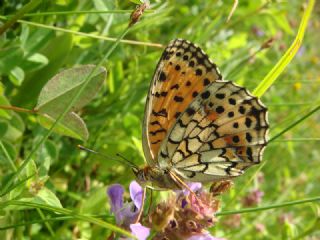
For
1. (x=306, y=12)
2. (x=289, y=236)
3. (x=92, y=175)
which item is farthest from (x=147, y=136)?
(x=92, y=175)

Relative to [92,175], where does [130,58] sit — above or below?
above

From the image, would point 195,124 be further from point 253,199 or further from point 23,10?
point 253,199

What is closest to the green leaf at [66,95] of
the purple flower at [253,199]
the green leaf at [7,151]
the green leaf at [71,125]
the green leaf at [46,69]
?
the green leaf at [71,125]

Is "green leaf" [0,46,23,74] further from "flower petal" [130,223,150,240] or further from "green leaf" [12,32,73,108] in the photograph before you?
"flower petal" [130,223,150,240]

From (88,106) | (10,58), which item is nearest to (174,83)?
(10,58)

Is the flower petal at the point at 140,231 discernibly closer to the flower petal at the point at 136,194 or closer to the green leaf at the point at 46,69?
the flower petal at the point at 136,194

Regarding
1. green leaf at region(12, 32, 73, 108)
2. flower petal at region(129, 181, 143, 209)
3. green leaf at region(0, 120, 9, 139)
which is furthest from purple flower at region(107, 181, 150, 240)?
green leaf at region(12, 32, 73, 108)

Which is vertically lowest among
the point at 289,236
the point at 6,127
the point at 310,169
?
the point at 6,127

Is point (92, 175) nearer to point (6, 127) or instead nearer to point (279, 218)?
point (6, 127)

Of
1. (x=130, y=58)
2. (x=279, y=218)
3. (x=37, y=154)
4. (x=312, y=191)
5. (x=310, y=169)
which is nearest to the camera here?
(x=37, y=154)
